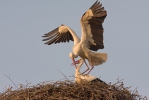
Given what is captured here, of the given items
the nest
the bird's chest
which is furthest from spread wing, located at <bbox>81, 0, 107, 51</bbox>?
the nest

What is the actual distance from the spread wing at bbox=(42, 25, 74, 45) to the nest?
267 cm

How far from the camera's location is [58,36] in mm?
11602

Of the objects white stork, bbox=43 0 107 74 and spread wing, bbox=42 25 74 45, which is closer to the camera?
white stork, bbox=43 0 107 74

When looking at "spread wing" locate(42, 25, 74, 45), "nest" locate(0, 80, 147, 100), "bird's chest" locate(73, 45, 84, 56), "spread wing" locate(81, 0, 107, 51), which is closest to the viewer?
"nest" locate(0, 80, 147, 100)

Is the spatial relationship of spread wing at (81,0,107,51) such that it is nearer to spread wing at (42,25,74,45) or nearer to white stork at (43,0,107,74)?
white stork at (43,0,107,74)

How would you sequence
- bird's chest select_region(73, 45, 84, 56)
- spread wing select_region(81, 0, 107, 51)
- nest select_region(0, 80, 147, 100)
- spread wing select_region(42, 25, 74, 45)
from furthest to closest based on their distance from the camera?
spread wing select_region(42, 25, 74, 45) → bird's chest select_region(73, 45, 84, 56) → spread wing select_region(81, 0, 107, 51) → nest select_region(0, 80, 147, 100)

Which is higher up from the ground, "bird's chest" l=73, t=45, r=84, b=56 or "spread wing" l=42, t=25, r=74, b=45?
"spread wing" l=42, t=25, r=74, b=45

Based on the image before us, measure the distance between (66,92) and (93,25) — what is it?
2.36m

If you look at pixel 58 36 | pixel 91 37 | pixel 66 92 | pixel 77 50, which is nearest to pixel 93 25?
pixel 91 37

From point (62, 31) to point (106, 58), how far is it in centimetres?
135

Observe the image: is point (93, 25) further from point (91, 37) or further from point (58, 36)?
point (58, 36)

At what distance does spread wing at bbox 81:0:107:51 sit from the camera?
34.5 feet

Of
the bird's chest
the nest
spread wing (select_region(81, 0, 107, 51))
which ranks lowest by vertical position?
the nest

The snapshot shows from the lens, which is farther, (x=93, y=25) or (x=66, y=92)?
(x=93, y=25)
